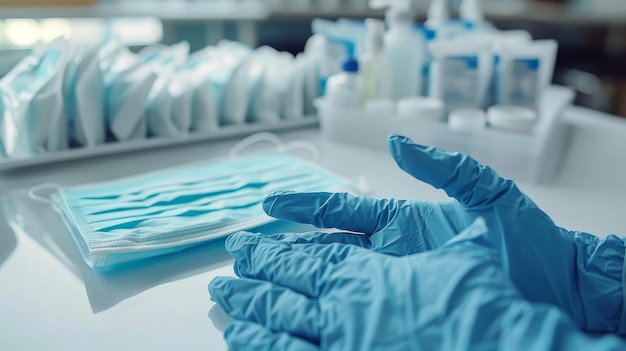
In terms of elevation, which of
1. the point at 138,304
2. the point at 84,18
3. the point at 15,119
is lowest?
the point at 138,304

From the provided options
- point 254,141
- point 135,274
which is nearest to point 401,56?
point 254,141

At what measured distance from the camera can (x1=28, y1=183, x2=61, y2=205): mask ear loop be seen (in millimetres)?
823

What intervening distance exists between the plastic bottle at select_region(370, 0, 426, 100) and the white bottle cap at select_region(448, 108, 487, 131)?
16 cm

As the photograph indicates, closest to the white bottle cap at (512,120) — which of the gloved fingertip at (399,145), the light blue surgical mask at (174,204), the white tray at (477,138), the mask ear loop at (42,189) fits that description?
the white tray at (477,138)

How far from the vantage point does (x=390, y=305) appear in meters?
0.46

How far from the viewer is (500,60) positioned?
111 centimetres

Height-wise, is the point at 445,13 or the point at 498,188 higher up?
the point at 445,13

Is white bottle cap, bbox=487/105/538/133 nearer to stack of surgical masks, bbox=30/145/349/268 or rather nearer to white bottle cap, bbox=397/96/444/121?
white bottle cap, bbox=397/96/444/121

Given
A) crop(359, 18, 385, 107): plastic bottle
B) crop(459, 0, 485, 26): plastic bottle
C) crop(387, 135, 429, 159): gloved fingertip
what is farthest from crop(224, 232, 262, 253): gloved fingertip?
crop(459, 0, 485, 26): plastic bottle

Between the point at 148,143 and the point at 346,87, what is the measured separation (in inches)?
16.2

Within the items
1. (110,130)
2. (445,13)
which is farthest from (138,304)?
(445,13)

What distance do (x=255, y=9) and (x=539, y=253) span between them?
130 centimetres

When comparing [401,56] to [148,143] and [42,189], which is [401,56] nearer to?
[148,143]

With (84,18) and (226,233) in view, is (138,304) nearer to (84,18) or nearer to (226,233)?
(226,233)
